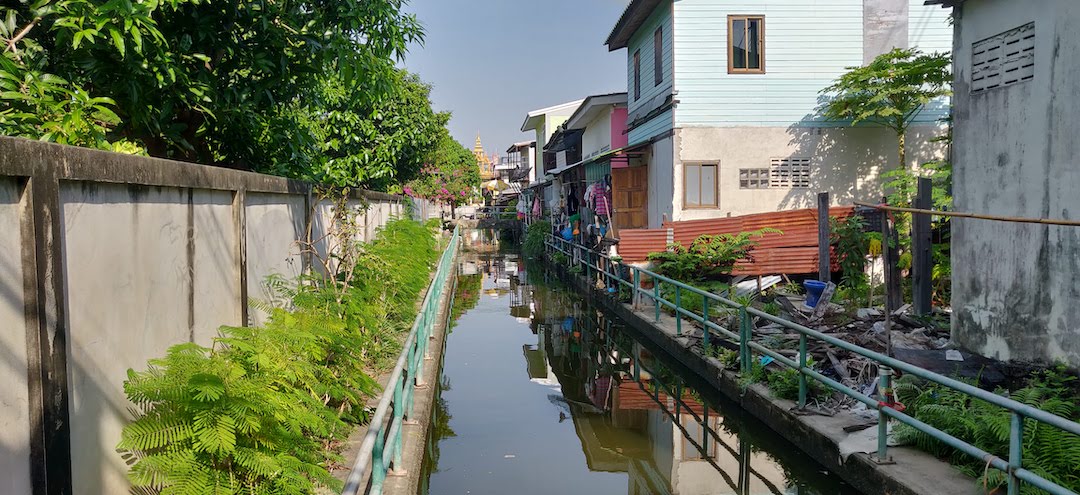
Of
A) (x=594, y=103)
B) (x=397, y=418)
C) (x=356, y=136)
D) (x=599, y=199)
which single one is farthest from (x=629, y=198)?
(x=397, y=418)

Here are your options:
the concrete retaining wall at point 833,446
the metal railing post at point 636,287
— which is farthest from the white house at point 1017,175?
the metal railing post at point 636,287

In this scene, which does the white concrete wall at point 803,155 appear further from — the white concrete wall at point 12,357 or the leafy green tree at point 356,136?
the white concrete wall at point 12,357

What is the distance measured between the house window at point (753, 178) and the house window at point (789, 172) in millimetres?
120

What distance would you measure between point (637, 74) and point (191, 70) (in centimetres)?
1682

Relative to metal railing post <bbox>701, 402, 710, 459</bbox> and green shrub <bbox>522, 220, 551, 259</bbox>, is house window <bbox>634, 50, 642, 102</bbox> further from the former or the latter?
metal railing post <bbox>701, 402, 710, 459</bbox>

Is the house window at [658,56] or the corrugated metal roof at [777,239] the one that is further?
the house window at [658,56]

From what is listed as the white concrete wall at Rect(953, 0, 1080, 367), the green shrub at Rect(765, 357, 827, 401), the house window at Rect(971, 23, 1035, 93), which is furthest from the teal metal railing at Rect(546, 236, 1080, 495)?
the house window at Rect(971, 23, 1035, 93)

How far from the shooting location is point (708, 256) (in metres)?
14.3

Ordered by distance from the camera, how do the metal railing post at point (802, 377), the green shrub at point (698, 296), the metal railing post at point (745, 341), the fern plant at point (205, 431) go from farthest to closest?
the green shrub at point (698, 296), the metal railing post at point (745, 341), the metal railing post at point (802, 377), the fern plant at point (205, 431)

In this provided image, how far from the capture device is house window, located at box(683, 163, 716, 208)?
1805 cm

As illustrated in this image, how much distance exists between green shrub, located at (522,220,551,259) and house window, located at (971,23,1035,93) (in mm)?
25967

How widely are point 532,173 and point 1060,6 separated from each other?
54.0 m

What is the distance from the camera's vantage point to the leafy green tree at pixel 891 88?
1597 centimetres

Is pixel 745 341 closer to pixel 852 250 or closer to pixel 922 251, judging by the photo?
pixel 922 251
